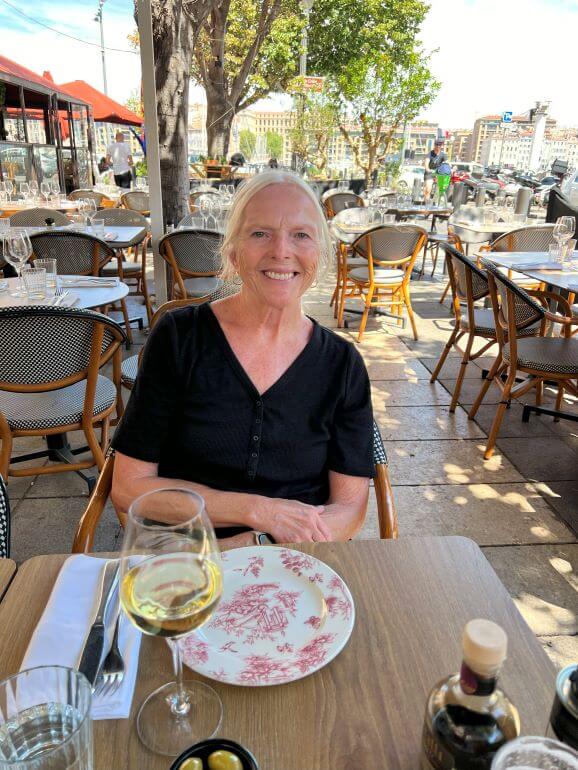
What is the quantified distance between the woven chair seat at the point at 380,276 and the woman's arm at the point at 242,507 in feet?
14.4

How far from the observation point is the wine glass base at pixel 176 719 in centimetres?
67

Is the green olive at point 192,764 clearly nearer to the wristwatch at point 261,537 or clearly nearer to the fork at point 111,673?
the fork at point 111,673

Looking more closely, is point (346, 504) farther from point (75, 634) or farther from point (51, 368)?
point (51, 368)

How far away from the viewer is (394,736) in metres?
0.69

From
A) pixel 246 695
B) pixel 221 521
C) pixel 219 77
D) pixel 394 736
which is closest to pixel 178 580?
pixel 246 695

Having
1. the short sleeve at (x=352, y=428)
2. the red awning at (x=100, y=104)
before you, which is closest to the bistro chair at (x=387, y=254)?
the short sleeve at (x=352, y=428)

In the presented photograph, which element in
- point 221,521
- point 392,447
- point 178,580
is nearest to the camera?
point 178,580

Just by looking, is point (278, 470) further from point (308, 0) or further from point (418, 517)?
point (308, 0)

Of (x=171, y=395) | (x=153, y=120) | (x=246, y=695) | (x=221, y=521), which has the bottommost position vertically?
(x=221, y=521)

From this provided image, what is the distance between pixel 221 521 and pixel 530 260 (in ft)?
12.1

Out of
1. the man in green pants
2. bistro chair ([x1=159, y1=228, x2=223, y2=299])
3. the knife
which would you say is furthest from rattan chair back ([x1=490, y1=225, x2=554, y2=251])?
the man in green pants

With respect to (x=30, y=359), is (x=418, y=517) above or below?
below

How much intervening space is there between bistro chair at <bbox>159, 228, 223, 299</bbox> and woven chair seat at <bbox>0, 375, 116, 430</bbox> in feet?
6.45

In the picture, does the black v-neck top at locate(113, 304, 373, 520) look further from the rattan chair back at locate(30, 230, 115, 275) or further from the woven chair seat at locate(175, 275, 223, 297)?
the woven chair seat at locate(175, 275, 223, 297)
